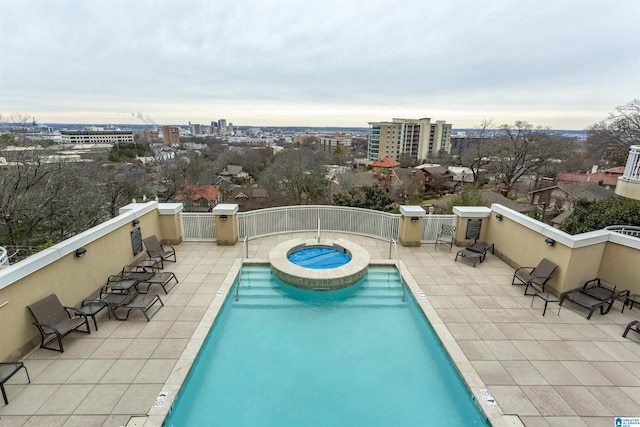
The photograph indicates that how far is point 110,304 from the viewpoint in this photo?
546 cm

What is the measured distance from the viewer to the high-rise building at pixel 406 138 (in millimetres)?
90000

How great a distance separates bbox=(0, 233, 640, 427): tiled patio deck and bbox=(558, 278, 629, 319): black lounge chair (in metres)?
0.24

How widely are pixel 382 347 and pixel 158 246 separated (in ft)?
20.8

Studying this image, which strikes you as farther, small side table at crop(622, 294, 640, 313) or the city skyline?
the city skyline

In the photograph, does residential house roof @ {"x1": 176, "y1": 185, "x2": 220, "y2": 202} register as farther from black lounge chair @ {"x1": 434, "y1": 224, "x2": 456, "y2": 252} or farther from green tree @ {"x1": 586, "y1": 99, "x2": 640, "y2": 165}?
green tree @ {"x1": 586, "y1": 99, "x2": 640, "y2": 165}

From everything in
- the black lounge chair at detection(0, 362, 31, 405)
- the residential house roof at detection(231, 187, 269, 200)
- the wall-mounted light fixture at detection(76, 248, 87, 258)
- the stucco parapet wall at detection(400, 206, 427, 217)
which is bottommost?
the residential house roof at detection(231, 187, 269, 200)

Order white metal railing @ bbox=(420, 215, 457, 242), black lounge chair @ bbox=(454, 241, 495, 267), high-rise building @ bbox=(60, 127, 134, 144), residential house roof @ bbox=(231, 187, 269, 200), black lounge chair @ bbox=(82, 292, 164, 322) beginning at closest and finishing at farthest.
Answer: black lounge chair @ bbox=(82, 292, 164, 322) < black lounge chair @ bbox=(454, 241, 495, 267) < white metal railing @ bbox=(420, 215, 457, 242) < residential house roof @ bbox=(231, 187, 269, 200) < high-rise building @ bbox=(60, 127, 134, 144)

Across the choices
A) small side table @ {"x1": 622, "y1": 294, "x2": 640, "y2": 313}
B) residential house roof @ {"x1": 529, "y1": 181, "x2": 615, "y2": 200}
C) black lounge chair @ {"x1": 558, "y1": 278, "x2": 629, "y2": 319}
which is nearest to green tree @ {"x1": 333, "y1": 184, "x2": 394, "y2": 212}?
black lounge chair @ {"x1": 558, "y1": 278, "x2": 629, "y2": 319}

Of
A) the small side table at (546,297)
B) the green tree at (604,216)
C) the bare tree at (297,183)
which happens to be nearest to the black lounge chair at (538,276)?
the small side table at (546,297)

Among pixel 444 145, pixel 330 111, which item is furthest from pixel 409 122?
pixel 330 111

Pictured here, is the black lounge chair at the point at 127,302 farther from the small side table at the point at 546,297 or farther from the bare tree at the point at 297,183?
the bare tree at the point at 297,183

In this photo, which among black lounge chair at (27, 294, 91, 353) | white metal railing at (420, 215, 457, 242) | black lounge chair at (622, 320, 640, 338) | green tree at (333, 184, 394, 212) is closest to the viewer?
black lounge chair at (27, 294, 91, 353)

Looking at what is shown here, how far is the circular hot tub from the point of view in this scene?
7113 millimetres

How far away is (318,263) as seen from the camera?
8312 millimetres
